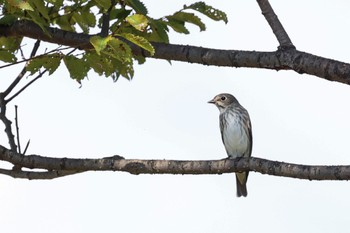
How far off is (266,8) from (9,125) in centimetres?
199

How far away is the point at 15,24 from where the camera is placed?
535cm

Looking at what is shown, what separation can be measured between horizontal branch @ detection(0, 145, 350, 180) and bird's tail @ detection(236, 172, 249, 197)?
6789mm

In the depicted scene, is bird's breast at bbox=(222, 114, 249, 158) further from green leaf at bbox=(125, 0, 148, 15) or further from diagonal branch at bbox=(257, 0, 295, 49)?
green leaf at bbox=(125, 0, 148, 15)

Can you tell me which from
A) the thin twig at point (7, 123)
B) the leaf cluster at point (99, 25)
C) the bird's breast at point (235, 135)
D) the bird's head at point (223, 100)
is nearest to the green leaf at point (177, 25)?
the leaf cluster at point (99, 25)

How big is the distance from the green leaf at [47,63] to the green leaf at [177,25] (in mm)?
767

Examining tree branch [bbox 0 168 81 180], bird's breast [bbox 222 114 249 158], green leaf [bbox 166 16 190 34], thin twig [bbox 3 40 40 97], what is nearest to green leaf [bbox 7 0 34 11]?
green leaf [bbox 166 16 190 34]

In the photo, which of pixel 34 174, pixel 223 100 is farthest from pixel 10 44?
pixel 223 100

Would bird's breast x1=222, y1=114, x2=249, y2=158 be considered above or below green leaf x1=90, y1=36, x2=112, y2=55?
above

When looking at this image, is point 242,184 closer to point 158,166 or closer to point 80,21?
point 80,21

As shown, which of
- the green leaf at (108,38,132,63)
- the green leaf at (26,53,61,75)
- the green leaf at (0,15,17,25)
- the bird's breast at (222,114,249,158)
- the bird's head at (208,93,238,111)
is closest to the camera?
the green leaf at (108,38,132,63)

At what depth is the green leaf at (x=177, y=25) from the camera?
16.5ft

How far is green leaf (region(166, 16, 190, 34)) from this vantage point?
16.5ft

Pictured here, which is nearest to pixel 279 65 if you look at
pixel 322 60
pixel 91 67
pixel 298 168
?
pixel 322 60

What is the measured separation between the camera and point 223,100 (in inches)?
477
